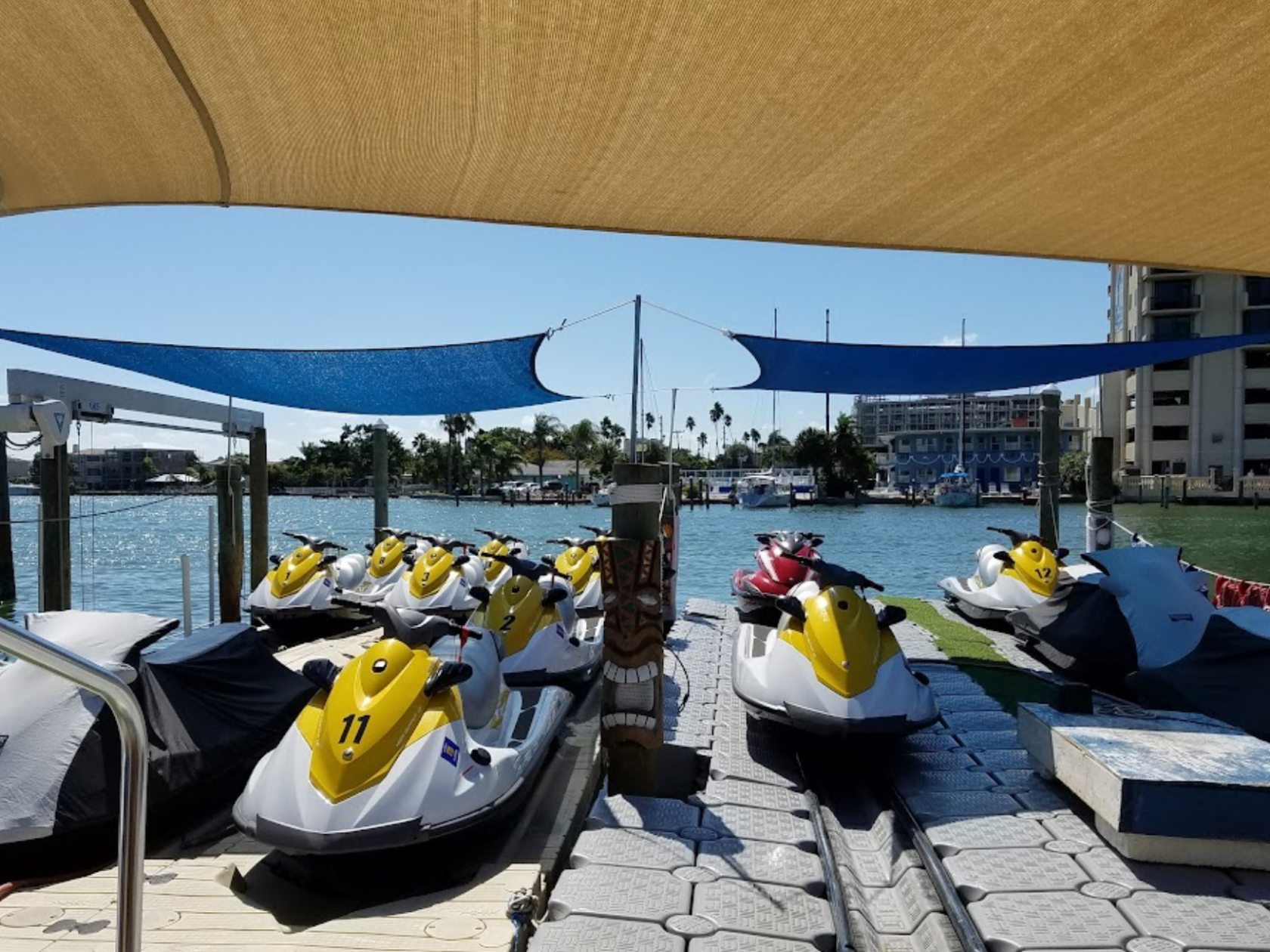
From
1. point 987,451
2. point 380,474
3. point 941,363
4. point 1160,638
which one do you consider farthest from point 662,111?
point 987,451

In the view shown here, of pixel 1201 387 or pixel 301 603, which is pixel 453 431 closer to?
pixel 1201 387

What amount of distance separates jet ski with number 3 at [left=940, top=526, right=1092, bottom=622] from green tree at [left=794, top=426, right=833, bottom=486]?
46.4 m

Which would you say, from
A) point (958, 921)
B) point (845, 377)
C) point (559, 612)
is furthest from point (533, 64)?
point (845, 377)

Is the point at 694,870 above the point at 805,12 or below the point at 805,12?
below

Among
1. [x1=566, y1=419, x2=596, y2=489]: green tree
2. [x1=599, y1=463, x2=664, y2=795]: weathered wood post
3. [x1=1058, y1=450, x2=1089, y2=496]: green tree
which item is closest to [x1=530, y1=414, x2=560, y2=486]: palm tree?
[x1=566, y1=419, x2=596, y2=489]: green tree

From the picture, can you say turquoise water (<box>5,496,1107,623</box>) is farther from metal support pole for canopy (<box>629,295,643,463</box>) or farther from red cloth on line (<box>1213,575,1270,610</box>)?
red cloth on line (<box>1213,575,1270,610</box>)

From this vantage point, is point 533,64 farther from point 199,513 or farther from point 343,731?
point 199,513

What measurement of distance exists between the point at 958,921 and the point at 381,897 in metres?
Answer: 2.43

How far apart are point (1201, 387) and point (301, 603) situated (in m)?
49.2

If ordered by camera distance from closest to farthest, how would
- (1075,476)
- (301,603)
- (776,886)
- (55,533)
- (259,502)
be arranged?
(776,886)
(55,533)
(301,603)
(259,502)
(1075,476)

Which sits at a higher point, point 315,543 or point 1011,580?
point 315,543

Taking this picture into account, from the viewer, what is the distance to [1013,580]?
33.2 ft

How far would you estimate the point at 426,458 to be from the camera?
244 feet

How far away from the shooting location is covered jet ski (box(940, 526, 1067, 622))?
9.81 m
